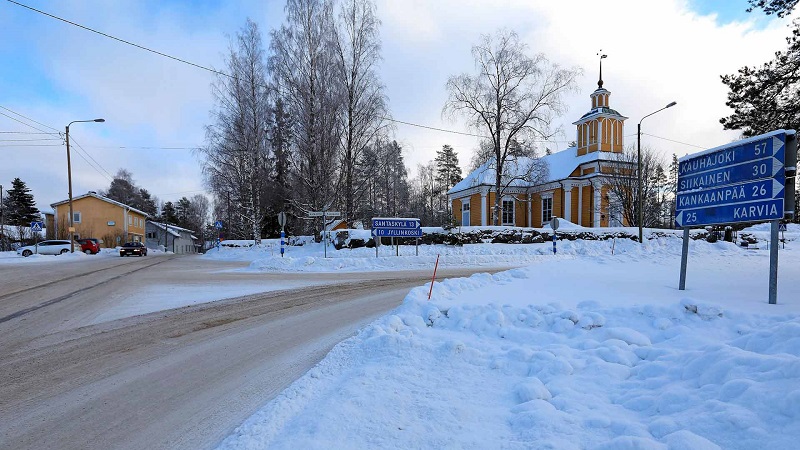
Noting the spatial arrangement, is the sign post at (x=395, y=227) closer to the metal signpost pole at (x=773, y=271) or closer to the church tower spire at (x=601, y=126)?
the metal signpost pole at (x=773, y=271)

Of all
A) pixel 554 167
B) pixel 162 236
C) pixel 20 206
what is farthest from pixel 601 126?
pixel 20 206

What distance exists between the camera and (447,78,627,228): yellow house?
116ft

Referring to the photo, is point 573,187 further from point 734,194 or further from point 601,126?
point 734,194

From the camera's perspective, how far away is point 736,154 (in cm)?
695

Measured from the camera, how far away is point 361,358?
4.88 meters

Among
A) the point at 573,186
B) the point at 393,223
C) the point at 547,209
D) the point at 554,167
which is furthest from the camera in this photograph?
the point at 554,167

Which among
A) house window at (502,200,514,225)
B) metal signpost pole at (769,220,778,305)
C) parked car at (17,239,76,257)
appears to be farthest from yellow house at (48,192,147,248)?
metal signpost pole at (769,220,778,305)

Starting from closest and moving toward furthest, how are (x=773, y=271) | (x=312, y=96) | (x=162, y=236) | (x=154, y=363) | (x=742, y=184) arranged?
(x=154, y=363), (x=773, y=271), (x=742, y=184), (x=312, y=96), (x=162, y=236)

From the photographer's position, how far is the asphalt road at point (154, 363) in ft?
11.3

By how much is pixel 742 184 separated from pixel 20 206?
88894mm

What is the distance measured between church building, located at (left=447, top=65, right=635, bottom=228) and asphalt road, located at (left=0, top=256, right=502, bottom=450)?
2829 cm

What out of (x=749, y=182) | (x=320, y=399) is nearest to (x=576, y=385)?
(x=320, y=399)

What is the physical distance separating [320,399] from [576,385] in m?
2.36

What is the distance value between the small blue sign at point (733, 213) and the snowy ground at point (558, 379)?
4.30ft
